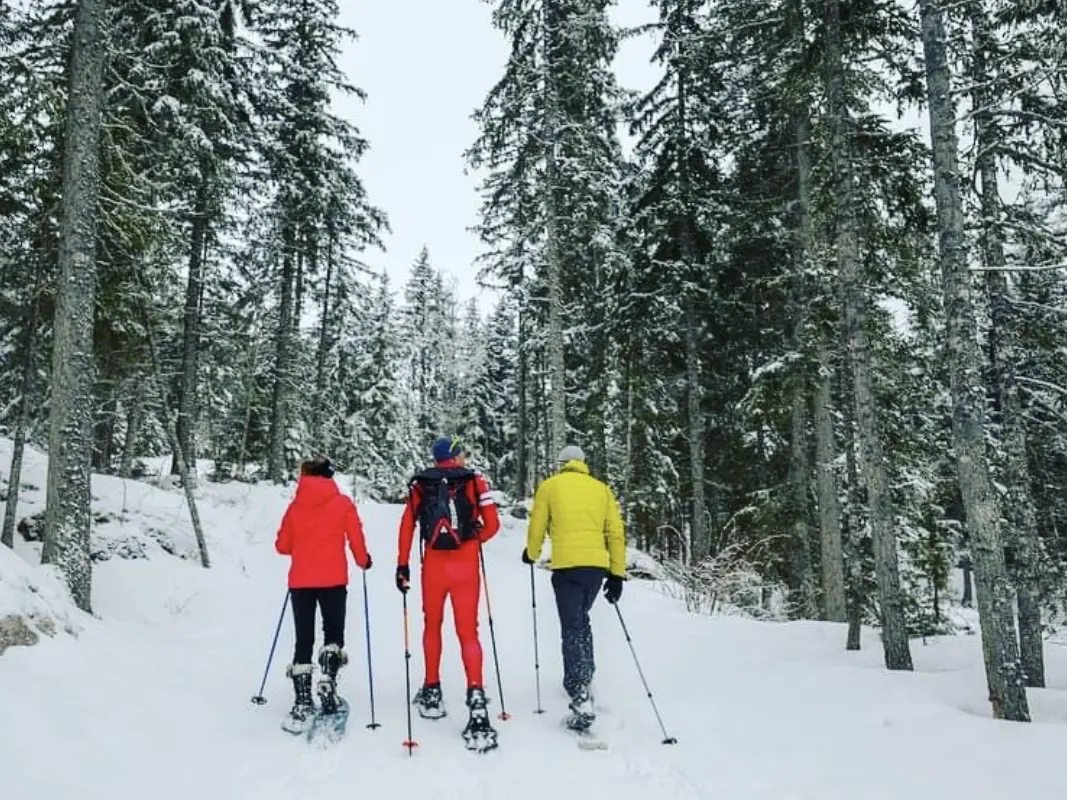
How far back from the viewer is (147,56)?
598 inches

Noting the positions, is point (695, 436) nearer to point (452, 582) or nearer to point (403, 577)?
point (452, 582)

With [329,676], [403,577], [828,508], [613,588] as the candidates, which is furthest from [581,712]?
[828,508]

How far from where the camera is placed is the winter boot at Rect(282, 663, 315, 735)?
5.98m

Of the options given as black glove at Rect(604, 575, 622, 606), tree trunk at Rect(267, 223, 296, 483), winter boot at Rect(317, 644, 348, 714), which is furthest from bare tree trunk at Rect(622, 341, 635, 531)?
winter boot at Rect(317, 644, 348, 714)

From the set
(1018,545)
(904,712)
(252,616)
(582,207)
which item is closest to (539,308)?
(582,207)

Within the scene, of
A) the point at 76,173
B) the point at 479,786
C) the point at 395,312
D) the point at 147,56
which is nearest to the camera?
the point at 479,786

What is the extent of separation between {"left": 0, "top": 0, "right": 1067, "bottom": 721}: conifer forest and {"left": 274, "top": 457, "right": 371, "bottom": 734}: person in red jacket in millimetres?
3907

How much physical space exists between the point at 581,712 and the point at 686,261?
48.6 ft

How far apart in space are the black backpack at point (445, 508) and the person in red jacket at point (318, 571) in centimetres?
63

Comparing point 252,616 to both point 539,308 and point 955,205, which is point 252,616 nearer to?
point 955,205

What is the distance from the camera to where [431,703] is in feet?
21.0

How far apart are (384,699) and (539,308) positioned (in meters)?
18.9

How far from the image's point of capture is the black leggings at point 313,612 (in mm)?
6293

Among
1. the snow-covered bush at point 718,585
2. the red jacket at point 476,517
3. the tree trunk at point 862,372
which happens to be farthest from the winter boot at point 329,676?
the snow-covered bush at point 718,585
